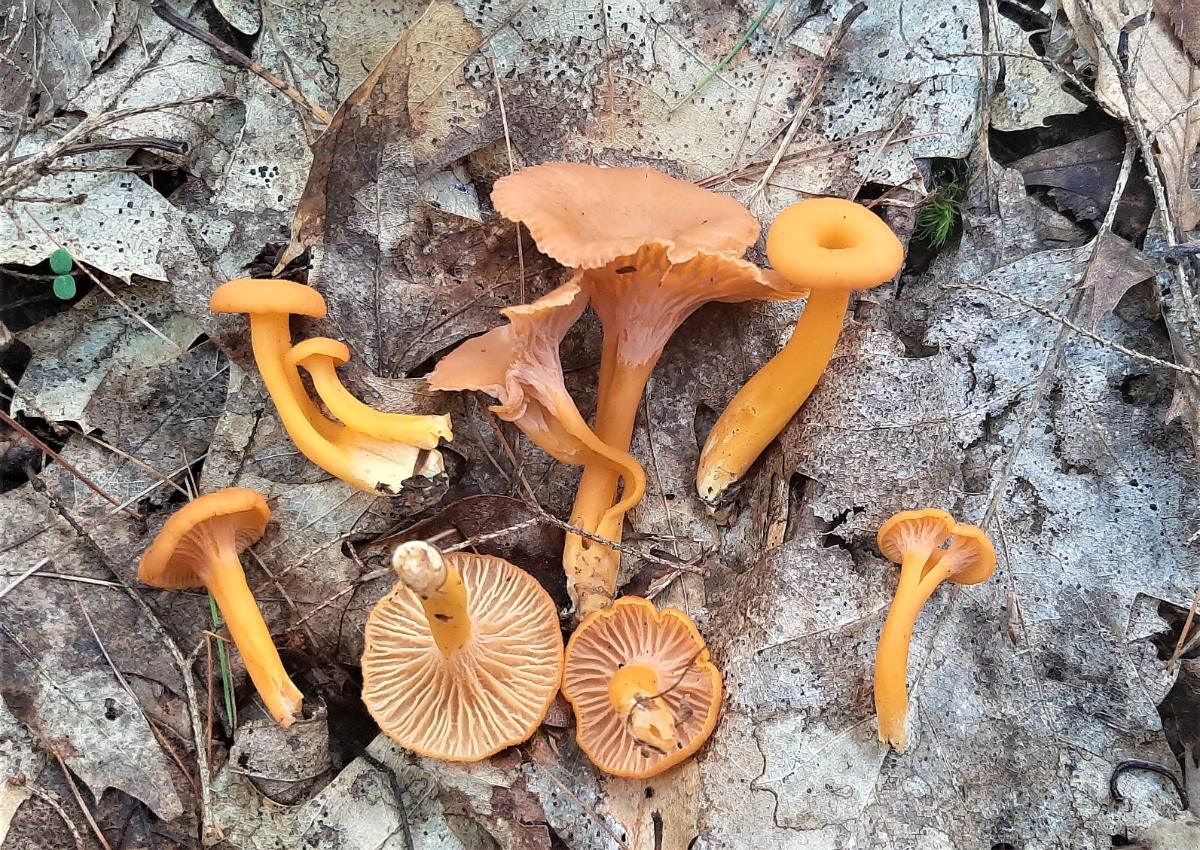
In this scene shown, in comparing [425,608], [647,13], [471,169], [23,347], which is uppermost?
[647,13]

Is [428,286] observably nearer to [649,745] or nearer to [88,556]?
[88,556]

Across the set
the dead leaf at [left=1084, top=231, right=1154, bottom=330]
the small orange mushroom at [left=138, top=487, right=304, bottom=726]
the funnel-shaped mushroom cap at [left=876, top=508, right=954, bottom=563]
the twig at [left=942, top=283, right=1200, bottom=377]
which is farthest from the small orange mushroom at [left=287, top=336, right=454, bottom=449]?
the dead leaf at [left=1084, top=231, right=1154, bottom=330]

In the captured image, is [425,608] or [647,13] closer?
[425,608]

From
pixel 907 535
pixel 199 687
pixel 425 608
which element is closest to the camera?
pixel 425 608

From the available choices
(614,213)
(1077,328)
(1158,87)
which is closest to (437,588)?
(614,213)

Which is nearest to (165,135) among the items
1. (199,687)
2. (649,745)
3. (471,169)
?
(471,169)

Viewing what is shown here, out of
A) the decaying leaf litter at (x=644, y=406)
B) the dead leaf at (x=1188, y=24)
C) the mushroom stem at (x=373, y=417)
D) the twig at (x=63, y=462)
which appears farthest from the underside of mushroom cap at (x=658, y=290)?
the twig at (x=63, y=462)

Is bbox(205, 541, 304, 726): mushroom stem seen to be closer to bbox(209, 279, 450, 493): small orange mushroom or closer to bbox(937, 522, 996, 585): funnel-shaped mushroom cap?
bbox(209, 279, 450, 493): small orange mushroom

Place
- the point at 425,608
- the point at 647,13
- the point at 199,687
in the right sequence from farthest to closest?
the point at 647,13 → the point at 199,687 → the point at 425,608
